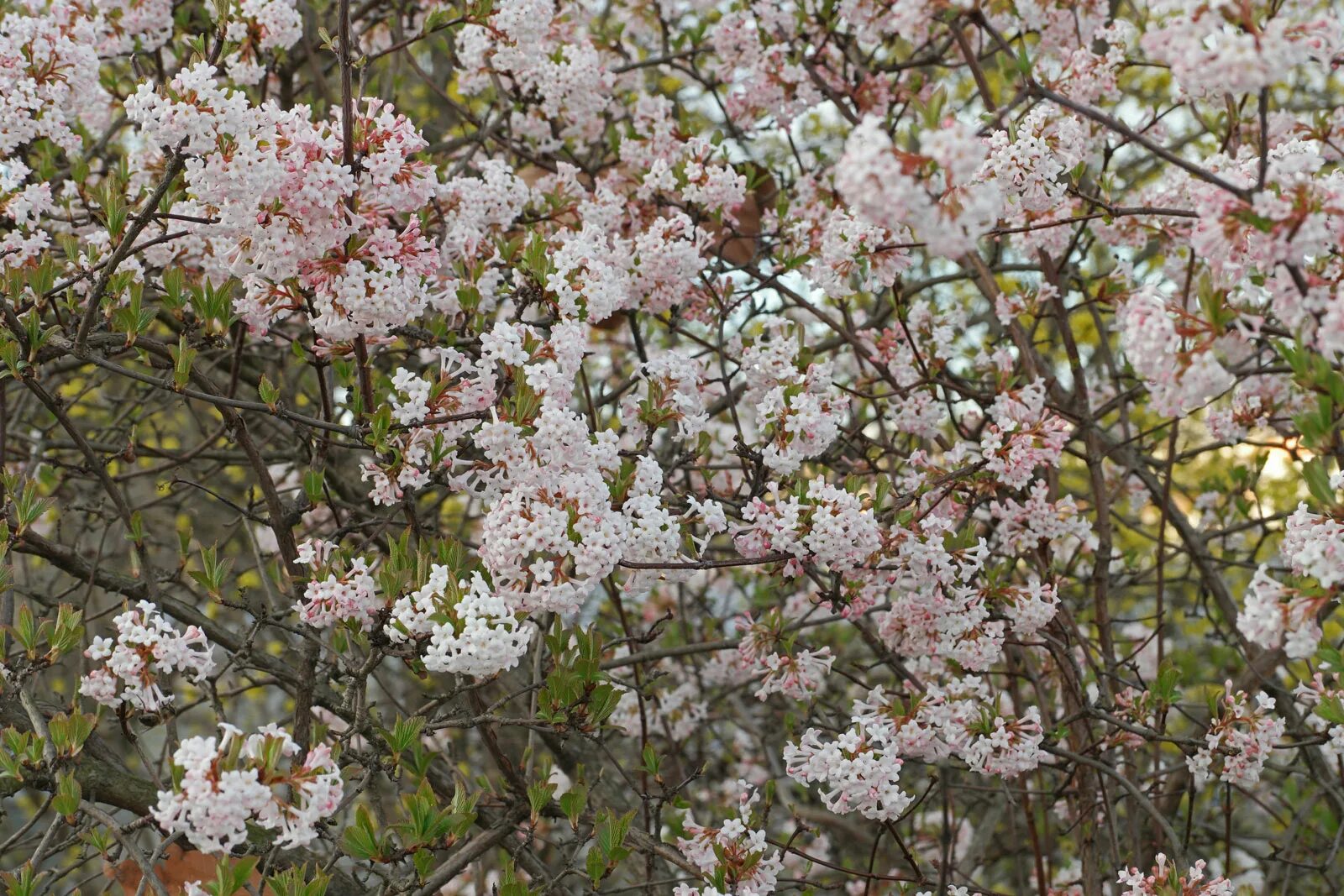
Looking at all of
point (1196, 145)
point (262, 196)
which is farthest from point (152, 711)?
point (1196, 145)

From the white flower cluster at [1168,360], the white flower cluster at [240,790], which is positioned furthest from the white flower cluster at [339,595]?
the white flower cluster at [1168,360]

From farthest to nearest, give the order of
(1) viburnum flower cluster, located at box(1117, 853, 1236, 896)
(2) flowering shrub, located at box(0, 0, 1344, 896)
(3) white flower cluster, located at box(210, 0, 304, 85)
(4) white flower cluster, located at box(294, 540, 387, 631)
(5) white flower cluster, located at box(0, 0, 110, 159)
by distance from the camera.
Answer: (3) white flower cluster, located at box(210, 0, 304, 85) < (5) white flower cluster, located at box(0, 0, 110, 159) < (1) viburnum flower cluster, located at box(1117, 853, 1236, 896) < (4) white flower cluster, located at box(294, 540, 387, 631) < (2) flowering shrub, located at box(0, 0, 1344, 896)

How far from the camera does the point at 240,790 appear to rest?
2002 millimetres

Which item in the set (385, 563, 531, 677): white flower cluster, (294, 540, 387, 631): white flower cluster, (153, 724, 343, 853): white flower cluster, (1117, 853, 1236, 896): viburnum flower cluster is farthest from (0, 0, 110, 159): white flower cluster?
(1117, 853, 1236, 896): viburnum flower cluster

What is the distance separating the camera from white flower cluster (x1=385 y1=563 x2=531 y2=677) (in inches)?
89.1

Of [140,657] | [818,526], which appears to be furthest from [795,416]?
[140,657]

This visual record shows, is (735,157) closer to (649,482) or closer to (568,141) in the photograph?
(568,141)

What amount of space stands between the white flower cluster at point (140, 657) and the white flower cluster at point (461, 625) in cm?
41

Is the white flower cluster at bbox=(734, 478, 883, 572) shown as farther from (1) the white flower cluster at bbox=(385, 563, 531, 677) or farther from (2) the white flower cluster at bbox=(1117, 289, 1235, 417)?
(2) the white flower cluster at bbox=(1117, 289, 1235, 417)

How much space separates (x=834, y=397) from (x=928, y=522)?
517 millimetres

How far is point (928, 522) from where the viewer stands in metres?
2.94

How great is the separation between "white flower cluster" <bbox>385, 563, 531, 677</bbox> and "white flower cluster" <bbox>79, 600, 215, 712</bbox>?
0.41m

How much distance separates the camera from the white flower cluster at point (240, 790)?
200 centimetres

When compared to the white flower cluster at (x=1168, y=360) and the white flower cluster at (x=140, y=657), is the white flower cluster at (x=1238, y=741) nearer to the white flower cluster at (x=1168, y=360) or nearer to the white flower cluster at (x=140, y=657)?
the white flower cluster at (x=1168, y=360)
